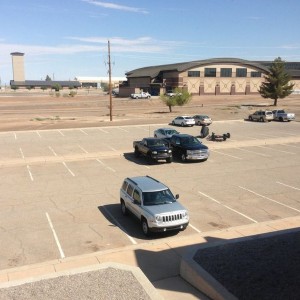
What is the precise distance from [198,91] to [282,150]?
263ft

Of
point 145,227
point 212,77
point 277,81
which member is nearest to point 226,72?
point 212,77

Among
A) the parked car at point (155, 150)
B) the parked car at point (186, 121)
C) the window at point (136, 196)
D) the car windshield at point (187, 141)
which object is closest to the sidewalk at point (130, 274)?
the window at point (136, 196)

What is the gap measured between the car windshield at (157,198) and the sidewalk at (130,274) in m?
1.49

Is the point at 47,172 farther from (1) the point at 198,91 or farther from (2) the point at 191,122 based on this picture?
(1) the point at 198,91

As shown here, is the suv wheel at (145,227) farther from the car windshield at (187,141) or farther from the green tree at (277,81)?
the green tree at (277,81)

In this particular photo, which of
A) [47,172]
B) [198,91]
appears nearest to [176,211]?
[47,172]

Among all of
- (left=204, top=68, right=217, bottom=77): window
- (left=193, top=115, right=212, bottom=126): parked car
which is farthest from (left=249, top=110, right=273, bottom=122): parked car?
(left=204, top=68, right=217, bottom=77): window

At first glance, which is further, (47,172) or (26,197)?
(47,172)

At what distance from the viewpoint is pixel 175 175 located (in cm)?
2147

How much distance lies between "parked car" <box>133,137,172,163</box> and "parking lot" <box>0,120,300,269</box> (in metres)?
0.61

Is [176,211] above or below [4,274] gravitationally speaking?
Answer: above

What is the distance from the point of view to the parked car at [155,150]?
78.7 ft

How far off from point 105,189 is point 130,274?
9.59m

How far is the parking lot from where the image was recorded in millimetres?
13000
